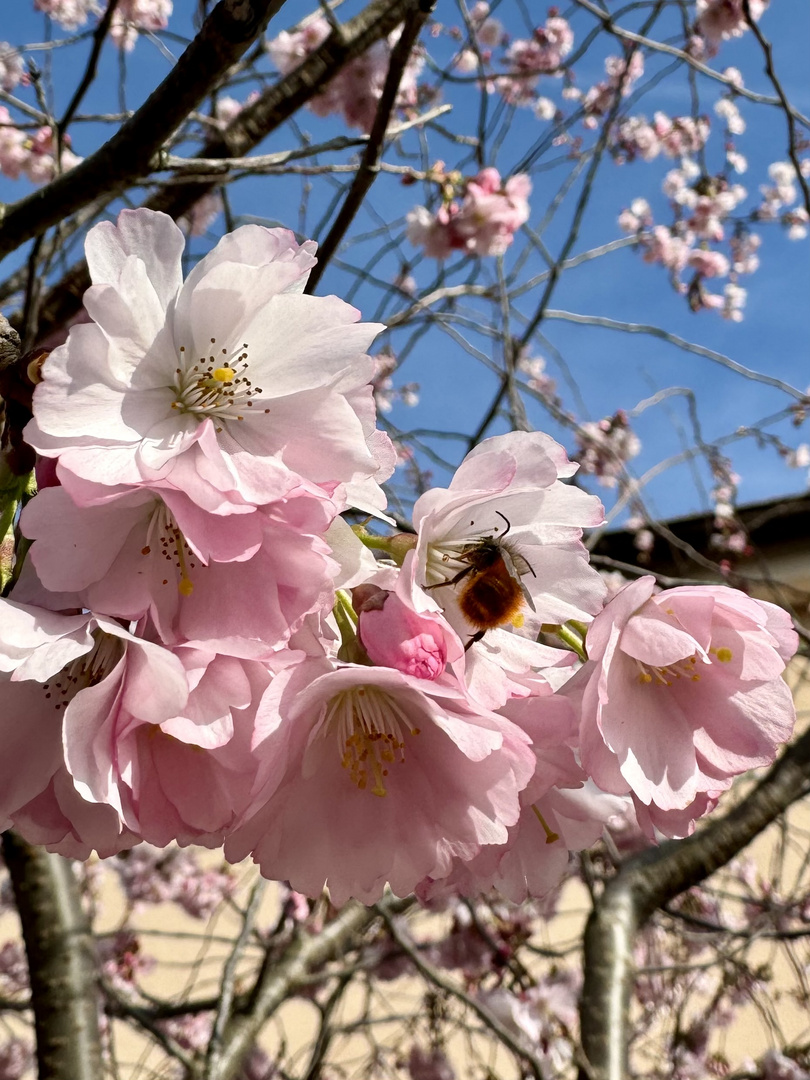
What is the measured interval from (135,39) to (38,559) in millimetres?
4834

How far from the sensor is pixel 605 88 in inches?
167

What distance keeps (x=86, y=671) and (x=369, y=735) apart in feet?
0.68

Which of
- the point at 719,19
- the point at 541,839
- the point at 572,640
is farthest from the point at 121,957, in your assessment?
the point at 719,19

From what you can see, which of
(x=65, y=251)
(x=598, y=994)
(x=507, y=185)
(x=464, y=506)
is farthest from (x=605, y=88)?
(x=464, y=506)

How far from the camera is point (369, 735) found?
0.62m

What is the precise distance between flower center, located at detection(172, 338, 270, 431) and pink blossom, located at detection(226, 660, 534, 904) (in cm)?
19

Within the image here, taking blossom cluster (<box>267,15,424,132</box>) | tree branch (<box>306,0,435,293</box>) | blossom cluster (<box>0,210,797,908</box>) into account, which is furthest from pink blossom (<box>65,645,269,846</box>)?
blossom cluster (<box>267,15,424,132</box>)

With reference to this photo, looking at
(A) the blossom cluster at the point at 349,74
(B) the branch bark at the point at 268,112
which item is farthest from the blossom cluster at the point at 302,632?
(A) the blossom cluster at the point at 349,74

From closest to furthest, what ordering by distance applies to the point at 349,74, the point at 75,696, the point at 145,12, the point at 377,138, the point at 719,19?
the point at 75,696
the point at 377,138
the point at 349,74
the point at 719,19
the point at 145,12

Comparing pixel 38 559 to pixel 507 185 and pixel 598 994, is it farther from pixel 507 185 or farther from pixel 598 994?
pixel 507 185

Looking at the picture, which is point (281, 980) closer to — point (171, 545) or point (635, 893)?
point (635, 893)

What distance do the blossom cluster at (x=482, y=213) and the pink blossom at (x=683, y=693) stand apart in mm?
2025

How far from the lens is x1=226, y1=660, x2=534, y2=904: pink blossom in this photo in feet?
1.74

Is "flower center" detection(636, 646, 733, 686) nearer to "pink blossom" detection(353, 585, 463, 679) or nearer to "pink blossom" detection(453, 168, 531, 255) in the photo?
"pink blossom" detection(353, 585, 463, 679)
